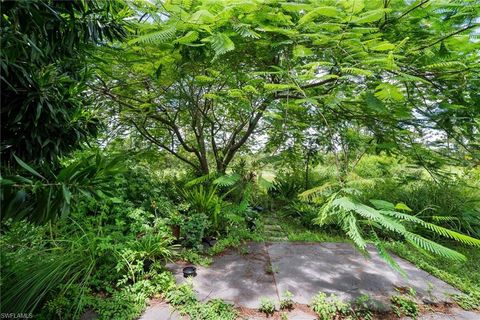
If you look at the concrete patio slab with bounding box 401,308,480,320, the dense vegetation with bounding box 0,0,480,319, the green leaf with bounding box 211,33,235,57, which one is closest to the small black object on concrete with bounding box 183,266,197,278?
the dense vegetation with bounding box 0,0,480,319

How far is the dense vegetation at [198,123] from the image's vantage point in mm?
1315

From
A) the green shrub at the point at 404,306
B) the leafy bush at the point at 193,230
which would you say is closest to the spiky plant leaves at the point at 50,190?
the leafy bush at the point at 193,230

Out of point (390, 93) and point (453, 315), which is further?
point (453, 315)

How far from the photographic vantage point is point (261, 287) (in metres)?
2.62

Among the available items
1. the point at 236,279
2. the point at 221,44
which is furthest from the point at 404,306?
the point at 221,44

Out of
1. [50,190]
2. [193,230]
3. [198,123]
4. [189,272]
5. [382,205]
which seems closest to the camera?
[50,190]

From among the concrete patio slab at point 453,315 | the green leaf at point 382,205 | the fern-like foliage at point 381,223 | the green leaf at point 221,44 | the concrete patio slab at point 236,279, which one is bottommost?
the concrete patio slab at point 453,315

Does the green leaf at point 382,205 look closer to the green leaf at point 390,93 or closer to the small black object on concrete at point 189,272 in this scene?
the green leaf at point 390,93

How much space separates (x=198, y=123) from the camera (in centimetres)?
494

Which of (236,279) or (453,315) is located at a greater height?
A: (236,279)

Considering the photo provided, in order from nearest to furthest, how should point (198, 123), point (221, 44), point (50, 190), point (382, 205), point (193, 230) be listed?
point (50, 190)
point (382, 205)
point (221, 44)
point (193, 230)
point (198, 123)

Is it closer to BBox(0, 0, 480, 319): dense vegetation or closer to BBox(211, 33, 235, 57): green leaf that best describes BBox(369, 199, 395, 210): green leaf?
BBox(0, 0, 480, 319): dense vegetation

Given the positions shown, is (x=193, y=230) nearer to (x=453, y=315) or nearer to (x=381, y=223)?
(x=381, y=223)

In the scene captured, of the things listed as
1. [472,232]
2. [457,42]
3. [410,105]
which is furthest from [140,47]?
[472,232]
